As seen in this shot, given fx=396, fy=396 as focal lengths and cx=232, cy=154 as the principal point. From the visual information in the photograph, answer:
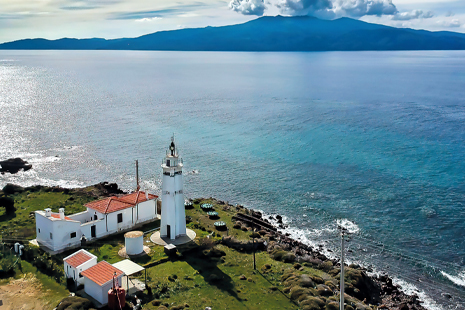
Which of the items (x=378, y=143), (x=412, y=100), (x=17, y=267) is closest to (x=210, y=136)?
(x=378, y=143)

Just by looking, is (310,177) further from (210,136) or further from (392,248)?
(210,136)

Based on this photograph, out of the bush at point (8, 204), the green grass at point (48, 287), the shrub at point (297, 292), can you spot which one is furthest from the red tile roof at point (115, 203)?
the shrub at point (297, 292)

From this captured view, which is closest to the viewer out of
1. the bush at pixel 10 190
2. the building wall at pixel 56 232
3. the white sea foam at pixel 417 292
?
the white sea foam at pixel 417 292

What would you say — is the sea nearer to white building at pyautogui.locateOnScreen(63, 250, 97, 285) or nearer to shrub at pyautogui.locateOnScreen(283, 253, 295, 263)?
shrub at pyautogui.locateOnScreen(283, 253, 295, 263)

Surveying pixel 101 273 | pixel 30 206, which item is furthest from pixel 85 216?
pixel 30 206

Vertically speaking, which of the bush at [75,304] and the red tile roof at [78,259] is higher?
the red tile roof at [78,259]

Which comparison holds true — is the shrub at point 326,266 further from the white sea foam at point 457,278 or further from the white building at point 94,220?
the white building at point 94,220
